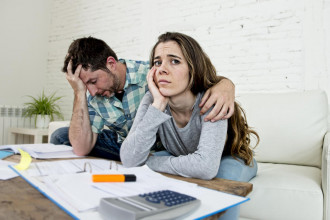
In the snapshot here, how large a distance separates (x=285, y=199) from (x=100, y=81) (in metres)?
1.08

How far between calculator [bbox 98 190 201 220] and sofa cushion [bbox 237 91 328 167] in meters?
1.50

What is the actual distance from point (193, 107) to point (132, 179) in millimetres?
580

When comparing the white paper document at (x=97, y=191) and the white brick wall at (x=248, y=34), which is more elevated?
the white brick wall at (x=248, y=34)

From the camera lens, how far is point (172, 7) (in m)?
2.94

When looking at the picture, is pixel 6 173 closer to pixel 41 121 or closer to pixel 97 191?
pixel 97 191

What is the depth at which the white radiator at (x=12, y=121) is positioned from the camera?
11.5 ft

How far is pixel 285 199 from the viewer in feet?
4.15

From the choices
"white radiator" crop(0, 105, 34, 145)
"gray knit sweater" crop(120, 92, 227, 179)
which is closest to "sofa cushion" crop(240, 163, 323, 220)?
"gray knit sweater" crop(120, 92, 227, 179)

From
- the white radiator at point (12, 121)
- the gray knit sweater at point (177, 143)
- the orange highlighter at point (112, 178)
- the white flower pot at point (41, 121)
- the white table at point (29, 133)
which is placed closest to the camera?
the orange highlighter at point (112, 178)

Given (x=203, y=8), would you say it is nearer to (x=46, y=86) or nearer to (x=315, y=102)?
(x=315, y=102)

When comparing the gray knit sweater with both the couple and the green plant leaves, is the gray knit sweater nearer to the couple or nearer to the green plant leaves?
the couple

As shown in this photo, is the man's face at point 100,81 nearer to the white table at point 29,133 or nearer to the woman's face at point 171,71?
the woman's face at point 171,71

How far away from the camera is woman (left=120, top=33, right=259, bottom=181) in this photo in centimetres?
96

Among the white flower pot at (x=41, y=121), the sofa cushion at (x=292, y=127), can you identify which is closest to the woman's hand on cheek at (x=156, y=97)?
the sofa cushion at (x=292, y=127)
